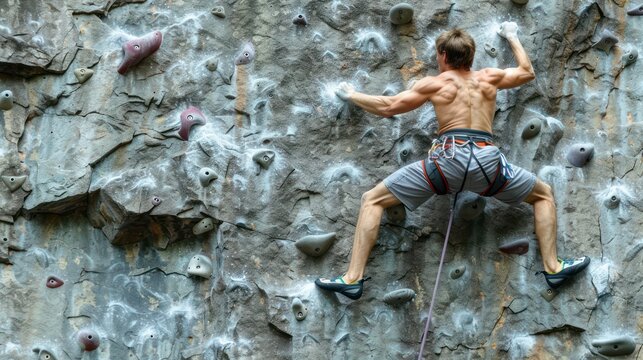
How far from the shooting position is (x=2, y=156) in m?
6.69

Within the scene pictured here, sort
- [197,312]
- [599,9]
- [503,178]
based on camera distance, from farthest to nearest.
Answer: [599,9], [197,312], [503,178]

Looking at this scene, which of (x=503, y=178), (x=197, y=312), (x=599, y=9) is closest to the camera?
(x=503, y=178)

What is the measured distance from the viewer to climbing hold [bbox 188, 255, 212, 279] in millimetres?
6641

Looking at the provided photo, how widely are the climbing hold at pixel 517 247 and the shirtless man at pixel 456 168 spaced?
0.08 metres

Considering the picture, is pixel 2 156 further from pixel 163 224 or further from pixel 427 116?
pixel 427 116

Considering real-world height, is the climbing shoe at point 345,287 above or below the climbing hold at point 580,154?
below

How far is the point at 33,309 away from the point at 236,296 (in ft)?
3.79

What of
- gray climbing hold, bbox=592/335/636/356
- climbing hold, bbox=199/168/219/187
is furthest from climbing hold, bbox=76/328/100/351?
gray climbing hold, bbox=592/335/636/356

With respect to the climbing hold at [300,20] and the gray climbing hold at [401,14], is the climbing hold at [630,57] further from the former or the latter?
the climbing hold at [300,20]

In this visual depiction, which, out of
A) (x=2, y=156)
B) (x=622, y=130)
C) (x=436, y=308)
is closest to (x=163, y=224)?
(x=2, y=156)

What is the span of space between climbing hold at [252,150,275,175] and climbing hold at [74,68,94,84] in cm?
109

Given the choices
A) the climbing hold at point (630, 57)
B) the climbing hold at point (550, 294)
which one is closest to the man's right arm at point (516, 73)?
the climbing hold at point (630, 57)

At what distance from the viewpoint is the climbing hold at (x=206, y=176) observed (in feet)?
21.6

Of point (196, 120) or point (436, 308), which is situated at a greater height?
point (196, 120)
